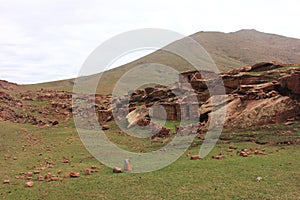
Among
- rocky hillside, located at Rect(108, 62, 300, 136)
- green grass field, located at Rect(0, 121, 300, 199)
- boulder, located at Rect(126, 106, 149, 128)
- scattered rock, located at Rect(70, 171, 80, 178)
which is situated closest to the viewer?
green grass field, located at Rect(0, 121, 300, 199)

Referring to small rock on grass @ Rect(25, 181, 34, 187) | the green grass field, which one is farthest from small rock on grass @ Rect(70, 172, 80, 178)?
small rock on grass @ Rect(25, 181, 34, 187)

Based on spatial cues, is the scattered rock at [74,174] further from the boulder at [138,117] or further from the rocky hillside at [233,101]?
the boulder at [138,117]

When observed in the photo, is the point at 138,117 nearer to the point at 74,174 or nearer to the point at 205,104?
the point at 205,104

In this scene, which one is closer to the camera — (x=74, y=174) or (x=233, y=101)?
(x=74, y=174)

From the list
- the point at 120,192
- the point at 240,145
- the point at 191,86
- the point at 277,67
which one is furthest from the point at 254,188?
the point at 277,67

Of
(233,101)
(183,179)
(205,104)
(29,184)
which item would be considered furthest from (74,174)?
(205,104)

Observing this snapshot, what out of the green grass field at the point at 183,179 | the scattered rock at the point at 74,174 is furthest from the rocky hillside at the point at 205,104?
the scattered rock at the point at 74,174

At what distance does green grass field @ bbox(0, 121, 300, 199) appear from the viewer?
1262cm

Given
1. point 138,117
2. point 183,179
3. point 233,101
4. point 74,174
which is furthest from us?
point 138,117

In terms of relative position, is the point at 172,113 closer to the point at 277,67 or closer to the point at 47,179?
the point at 277,67

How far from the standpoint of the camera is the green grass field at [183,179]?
41.4 feet

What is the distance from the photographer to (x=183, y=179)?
14.4 m

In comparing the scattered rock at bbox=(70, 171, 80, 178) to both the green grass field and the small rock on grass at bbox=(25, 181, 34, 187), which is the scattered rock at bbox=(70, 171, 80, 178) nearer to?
the green grass field

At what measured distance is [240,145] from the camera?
69.3ft
